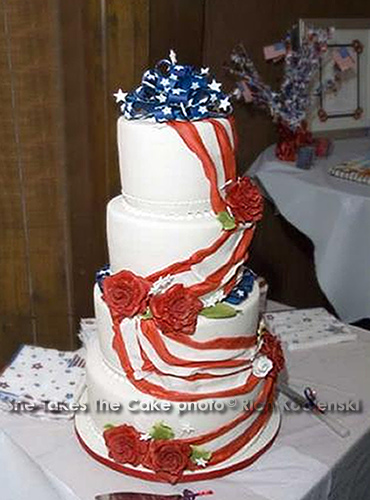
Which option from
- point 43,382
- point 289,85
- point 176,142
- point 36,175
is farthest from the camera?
point 289,85

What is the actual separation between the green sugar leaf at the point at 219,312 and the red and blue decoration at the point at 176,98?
288mm

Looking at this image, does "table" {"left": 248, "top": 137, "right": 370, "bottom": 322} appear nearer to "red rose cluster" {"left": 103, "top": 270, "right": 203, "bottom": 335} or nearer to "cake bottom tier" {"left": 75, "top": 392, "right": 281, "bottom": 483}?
"cake bottom tier" {"left": 75, "top": 392, "right": 281, "bottom": 483}

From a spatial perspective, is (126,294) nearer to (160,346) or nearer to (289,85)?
(160,346)

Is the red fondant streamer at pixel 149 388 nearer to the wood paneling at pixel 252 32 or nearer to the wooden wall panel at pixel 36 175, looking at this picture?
the wooden wall panel at pixel 36 175

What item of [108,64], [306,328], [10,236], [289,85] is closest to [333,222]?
[289,85]

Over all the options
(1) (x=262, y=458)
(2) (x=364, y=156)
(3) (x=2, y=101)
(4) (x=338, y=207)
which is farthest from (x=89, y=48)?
(2) (x=364, y=156)

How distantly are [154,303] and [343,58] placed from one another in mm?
1816

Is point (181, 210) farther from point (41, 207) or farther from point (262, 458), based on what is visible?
point (41, 207)

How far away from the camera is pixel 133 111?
969mm

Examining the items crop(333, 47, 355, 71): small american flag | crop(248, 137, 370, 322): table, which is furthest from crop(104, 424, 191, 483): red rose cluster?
crop(333, 47, 355, 71): small american flag

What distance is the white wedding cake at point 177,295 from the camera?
938 millimetres

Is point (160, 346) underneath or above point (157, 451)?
above

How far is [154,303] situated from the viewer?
37.1 inches

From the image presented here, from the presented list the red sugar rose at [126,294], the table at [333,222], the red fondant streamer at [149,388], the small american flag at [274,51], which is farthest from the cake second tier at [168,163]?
the small american flag at [274,51]
